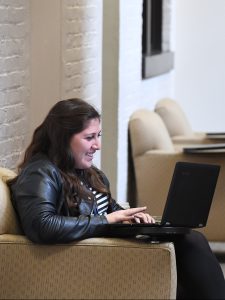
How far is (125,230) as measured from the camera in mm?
2928

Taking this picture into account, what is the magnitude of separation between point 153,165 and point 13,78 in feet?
4.76

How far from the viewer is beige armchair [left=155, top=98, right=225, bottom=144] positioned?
5988 mm

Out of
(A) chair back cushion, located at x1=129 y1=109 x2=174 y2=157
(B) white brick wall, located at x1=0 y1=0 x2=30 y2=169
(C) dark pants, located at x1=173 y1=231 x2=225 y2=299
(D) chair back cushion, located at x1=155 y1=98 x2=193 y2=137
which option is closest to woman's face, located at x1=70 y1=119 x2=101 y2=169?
(C) dark pants, located at x1=173 y1=231 x2=225 y2=299

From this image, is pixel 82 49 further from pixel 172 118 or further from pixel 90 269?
pixel 90 269

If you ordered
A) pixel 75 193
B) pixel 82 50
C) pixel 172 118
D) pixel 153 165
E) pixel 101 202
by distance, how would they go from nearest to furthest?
pixel 75 193 → pixel 101 202 → pixel 82 50 → pixel 153 165 → pixel 172 118

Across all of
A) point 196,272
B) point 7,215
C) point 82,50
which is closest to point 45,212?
point 7,215

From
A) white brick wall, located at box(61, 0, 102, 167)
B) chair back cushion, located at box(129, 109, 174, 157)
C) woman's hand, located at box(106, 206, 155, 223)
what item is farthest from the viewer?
chair back cushion, located at box(129, 109, 174, 157)

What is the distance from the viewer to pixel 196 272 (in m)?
3.15

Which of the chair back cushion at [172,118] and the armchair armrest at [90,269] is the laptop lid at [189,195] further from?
the chair back cushion at [172,118]

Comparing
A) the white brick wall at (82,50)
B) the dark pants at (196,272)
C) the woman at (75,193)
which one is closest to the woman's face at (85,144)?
the woman at (75,193)

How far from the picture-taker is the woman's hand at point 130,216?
3.07 m

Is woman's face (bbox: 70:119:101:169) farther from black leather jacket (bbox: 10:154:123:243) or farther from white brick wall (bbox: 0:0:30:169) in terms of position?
white brick wall (bbox: 0:0:30:169)

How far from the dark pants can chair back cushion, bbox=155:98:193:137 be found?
2.88 meters

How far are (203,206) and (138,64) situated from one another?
269 cm
